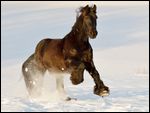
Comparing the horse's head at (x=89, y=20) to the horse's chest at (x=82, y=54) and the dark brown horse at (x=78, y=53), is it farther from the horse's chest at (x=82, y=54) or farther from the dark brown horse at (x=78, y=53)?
the horse's chest at (x=82, y=54)

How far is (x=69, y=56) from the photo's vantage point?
9625 millimetres

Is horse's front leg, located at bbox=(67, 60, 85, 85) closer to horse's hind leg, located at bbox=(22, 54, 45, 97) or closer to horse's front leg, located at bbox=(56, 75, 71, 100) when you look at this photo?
horse's front leg, located at bbox=(56, 75, 71, 100)

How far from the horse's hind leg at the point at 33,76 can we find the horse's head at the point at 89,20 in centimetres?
169

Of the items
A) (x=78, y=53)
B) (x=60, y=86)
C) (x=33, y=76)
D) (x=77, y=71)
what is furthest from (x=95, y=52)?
(x=77, y=71)

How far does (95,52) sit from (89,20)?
12420 millimetres

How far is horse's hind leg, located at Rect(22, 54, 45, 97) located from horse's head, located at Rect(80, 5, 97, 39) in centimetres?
169

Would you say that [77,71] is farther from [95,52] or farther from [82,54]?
[95,52]

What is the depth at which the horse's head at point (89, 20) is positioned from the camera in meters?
9.23

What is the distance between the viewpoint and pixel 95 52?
71.4 feet

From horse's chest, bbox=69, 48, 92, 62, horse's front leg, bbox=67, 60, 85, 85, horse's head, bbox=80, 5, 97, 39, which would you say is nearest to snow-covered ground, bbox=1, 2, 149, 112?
horse's front leg, bbox=67, 60, 85, 85

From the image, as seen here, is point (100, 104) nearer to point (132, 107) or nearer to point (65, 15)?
point (132, 107)

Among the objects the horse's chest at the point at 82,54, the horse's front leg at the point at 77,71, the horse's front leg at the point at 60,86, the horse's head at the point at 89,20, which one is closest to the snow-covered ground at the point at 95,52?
the horse's front leg at the point at 60,86

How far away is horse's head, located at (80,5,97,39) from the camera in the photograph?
30.3 ft

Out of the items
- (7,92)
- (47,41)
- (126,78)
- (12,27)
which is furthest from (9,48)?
(47,41)
